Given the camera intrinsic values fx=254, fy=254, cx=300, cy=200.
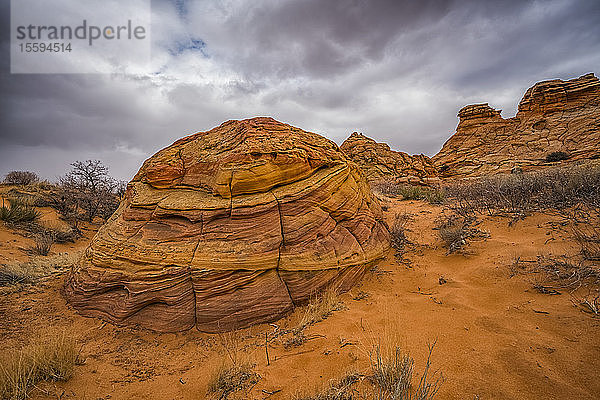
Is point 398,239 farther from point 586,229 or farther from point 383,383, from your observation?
point 383,383

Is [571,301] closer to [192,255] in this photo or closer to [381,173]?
[192,255]

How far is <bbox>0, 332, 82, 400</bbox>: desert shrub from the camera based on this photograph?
216 cm

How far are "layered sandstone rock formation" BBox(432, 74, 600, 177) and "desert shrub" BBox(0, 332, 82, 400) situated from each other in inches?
1110

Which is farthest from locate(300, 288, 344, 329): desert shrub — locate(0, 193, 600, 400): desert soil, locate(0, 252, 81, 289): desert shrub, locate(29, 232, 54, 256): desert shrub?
locate(29, 232, 54, 256): desert shrub

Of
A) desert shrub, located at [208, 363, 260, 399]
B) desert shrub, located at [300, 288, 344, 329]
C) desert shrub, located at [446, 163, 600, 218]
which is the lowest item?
desert shrub, located at [208, 363, 260, 399]

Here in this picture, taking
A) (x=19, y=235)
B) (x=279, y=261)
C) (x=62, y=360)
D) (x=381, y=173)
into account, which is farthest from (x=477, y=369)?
(x=381, y=173)

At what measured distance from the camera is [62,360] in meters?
2.71

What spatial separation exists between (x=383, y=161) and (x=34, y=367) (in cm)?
2837

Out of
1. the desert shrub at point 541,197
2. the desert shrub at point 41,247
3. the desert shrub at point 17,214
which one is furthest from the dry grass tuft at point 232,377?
the desert shrub at point 17,214

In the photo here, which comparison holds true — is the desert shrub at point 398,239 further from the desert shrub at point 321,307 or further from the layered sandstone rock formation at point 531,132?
the layered sandstone rock formation at point 531,132

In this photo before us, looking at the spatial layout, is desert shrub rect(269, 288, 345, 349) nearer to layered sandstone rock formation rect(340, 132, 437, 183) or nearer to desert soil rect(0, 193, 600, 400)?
desert soil rect(0, 193, 600, 400)

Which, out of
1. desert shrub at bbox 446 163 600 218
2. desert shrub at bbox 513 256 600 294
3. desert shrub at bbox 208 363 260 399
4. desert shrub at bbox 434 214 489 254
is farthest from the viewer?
desert shrub at bbox 446 163 600 218

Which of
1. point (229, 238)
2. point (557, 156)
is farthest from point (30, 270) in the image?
point (557, 156)

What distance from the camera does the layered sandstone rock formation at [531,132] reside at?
→ 22250 millimetres
